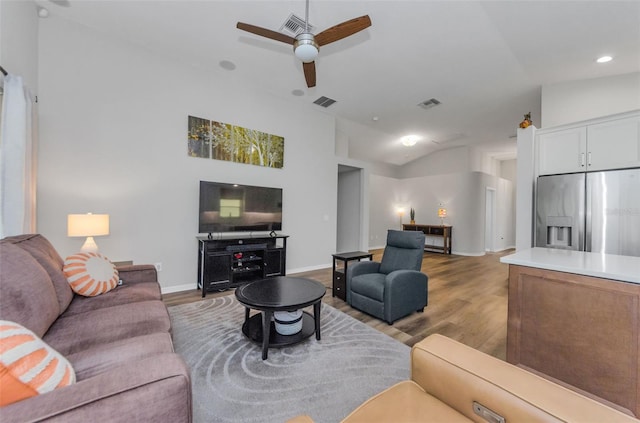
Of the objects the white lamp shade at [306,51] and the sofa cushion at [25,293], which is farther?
the white lamp shade at [306,51]

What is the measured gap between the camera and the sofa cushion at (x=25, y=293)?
3.72 feet

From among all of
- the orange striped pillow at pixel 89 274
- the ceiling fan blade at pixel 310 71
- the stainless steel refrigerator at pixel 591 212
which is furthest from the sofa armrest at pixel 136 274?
the stainless steel refrigerator at pixel 591 212

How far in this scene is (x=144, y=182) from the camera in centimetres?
340

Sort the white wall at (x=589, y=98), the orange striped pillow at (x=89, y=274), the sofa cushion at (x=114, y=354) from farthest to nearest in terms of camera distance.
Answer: the white wall at (x=589, y=98) < the orange striped pillow at (x=89, y=274) < the sofa cushion at (x=114, y=354)

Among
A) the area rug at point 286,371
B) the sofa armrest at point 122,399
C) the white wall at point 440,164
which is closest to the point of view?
the sofa armrest at point 122,399

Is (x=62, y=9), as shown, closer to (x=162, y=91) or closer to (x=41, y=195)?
(x=162, y=91)

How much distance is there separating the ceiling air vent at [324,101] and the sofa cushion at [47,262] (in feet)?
14.1

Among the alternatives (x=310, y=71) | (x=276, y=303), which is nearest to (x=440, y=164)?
(x=310, y=71)

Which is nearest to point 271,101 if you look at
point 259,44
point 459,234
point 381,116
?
point 259,44

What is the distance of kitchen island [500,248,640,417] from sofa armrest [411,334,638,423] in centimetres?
94

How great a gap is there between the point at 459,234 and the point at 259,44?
707 cm

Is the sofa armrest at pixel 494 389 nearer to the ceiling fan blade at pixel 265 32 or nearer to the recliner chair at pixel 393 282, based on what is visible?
the recliner chair at pixel 393 282

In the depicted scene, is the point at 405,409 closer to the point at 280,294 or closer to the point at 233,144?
the point at 280,294

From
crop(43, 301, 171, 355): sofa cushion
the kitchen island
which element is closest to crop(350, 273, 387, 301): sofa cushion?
the kitchen island
